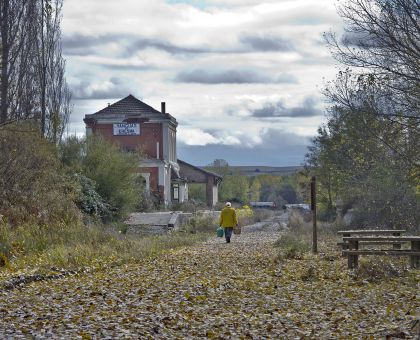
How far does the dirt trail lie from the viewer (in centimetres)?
1318

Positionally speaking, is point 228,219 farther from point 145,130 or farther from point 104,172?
point 145,130

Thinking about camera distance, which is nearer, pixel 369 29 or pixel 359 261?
pixel 359 261

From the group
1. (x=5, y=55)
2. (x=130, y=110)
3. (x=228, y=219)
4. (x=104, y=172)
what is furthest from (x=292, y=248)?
(x=130, y=110)

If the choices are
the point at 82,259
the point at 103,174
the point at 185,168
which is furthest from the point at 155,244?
the point at 185,168

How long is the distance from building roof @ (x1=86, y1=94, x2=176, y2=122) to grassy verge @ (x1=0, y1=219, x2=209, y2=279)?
153 feet

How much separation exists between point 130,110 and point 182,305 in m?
67.3

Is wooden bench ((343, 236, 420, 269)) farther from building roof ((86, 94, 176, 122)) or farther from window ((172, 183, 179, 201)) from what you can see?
window ((172, 183, 179, 201))

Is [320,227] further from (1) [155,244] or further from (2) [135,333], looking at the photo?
(2) [135,333]

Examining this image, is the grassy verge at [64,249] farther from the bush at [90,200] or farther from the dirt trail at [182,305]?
the bush at [90,200]

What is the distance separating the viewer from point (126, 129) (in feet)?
269

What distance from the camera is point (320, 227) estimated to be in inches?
1949

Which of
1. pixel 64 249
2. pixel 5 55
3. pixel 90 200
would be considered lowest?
pixel 64 249

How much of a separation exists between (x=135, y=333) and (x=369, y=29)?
18233 millimetres

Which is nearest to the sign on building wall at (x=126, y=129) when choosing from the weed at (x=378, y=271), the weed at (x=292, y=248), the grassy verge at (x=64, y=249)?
the weed at (x=292, y=248)
